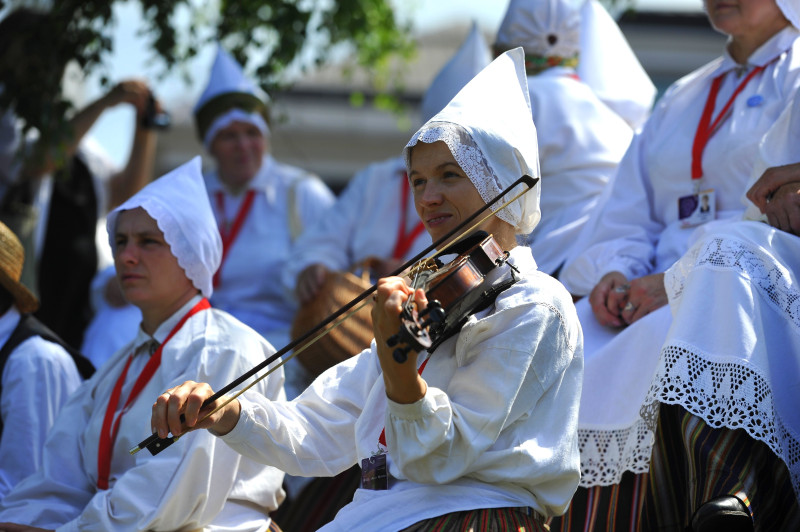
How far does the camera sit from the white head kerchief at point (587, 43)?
6.54 metres

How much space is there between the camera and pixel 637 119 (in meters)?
6.69

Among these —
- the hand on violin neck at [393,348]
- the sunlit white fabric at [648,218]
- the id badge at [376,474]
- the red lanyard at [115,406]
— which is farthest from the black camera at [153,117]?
the hand on violin neck at [393,348]

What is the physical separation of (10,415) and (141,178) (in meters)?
3.56

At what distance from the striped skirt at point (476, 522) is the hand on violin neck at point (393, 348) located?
1.34ft

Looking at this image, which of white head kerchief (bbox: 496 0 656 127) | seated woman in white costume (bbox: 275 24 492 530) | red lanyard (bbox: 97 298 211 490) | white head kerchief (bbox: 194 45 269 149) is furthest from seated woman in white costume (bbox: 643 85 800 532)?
white head kerchief (bbox: 194 45 269 149)

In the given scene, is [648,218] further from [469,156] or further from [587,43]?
[469,156]

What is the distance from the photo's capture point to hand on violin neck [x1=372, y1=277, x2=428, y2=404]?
10.1 feet

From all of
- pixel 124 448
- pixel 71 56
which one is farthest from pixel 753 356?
pixel 71 56

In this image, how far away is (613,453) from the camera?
14.7 feet

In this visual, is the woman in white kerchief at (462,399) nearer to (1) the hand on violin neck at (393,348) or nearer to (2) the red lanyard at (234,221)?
(1) the hand on violin neck at (393,348)

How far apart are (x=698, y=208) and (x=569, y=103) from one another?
1090 mm

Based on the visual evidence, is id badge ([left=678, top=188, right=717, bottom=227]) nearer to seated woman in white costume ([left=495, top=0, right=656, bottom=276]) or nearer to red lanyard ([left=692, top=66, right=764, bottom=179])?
red lanyard ([left=692, top=66, right=764, bottom=179])

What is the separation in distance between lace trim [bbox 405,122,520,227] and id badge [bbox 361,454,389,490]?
845 millimetres

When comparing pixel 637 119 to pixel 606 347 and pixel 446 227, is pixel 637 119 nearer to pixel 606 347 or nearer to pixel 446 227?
pixel 606 347
